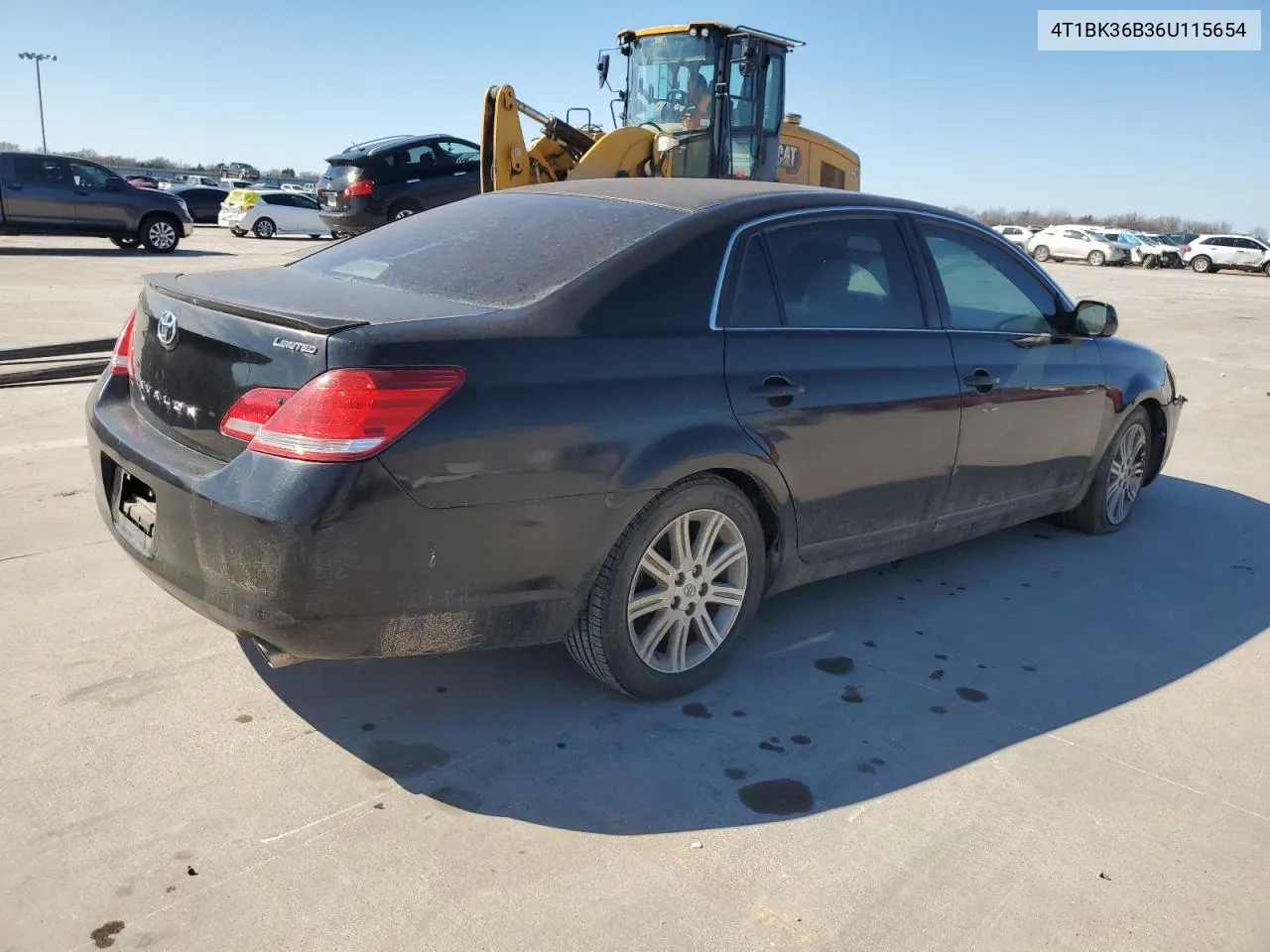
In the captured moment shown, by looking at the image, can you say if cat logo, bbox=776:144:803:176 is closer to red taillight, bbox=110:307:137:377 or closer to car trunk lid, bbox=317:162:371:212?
car trunk lid, bbox=317:162:371:212

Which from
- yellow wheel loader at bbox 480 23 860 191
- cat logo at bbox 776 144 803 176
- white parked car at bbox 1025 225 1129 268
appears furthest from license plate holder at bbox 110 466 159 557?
white parked car at bbox 1025 225 1129 268

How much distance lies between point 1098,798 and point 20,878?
109 inches

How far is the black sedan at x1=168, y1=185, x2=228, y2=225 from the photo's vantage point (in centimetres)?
3209

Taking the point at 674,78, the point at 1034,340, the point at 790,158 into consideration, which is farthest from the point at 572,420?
the point at 790,158

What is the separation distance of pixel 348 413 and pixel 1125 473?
433 centimetres

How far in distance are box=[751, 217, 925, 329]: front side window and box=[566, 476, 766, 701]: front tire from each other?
77cm

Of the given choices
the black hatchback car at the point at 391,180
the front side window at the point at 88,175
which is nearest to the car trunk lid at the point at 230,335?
the black hatchback car at the point at 391,180

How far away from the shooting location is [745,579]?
11.6 feet

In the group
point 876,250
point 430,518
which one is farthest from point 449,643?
point 876,250

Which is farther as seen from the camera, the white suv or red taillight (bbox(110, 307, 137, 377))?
the white suv

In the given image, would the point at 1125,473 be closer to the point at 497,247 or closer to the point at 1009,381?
the point at 1009,381

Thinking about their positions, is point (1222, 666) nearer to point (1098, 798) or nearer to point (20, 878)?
point (1098, 798)

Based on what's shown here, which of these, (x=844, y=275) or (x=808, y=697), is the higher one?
(x=844, y=275)

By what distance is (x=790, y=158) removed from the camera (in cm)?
1412
